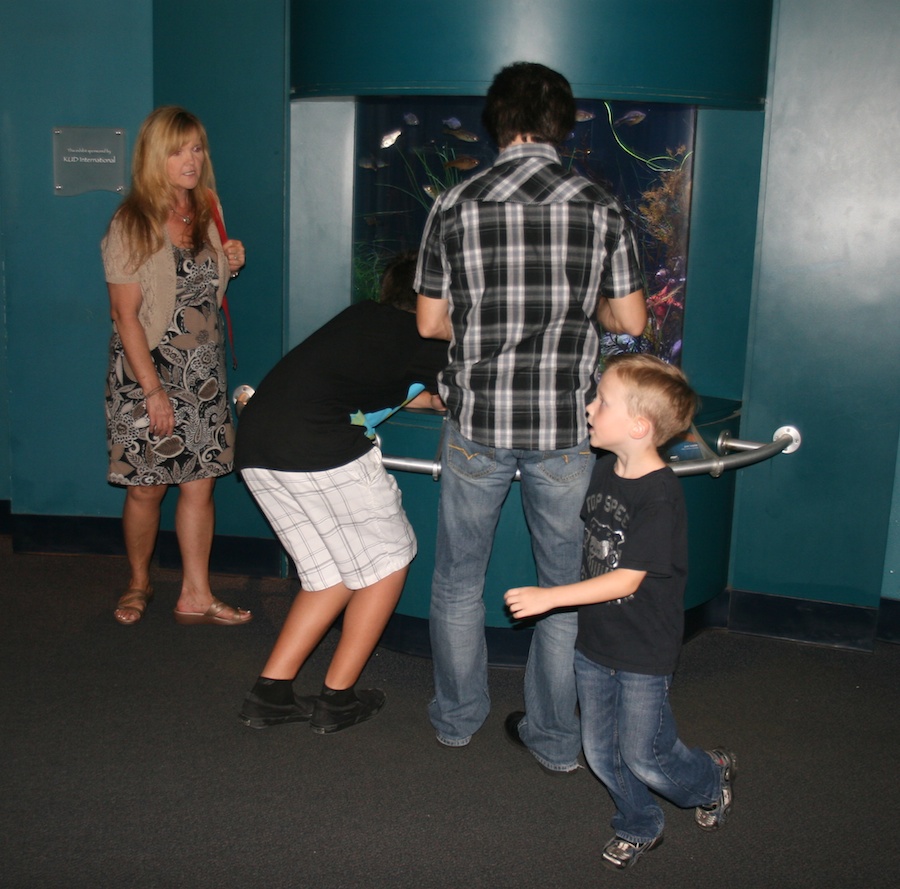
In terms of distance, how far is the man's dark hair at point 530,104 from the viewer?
242cm

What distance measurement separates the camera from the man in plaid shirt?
2.40 meters

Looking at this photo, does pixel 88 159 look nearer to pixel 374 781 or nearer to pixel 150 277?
pixel 150 277

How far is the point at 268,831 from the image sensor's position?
8.04 feet

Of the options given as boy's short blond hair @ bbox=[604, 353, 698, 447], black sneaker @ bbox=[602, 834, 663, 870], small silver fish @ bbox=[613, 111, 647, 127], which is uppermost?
small silver fish @ bbox=[613, 111, 647, 127]

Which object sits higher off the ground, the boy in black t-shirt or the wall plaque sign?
the wall plaque sign

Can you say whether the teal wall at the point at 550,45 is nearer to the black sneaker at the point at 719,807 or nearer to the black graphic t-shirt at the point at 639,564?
the black graphic t-shirt at the point at 639,564

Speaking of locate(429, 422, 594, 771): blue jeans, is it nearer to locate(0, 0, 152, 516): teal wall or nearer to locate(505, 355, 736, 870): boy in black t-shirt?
locate(505, 355, 736, 870): boy in black t-shirt

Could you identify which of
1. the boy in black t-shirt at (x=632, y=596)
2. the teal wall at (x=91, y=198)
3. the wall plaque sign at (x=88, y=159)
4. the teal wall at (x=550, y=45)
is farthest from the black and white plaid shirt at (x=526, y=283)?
the wall plaque sign at (x=88, y=159)

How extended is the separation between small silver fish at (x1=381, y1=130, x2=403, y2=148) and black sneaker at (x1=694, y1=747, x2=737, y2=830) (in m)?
2.16

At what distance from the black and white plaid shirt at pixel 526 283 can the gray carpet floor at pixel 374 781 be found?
93cm

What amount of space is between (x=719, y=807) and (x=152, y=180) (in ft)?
8.16

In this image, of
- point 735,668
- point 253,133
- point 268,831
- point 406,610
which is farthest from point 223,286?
point 735,668

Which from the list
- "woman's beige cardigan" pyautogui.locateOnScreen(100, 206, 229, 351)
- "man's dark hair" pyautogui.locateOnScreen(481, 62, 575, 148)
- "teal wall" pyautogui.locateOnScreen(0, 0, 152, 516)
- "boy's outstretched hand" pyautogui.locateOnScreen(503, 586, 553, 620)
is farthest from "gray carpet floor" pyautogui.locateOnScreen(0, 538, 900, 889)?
"man's dark hair" pyautogui.locateOnScreen(481, 62, 575, 148)

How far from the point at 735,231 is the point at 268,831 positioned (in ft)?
7.90
